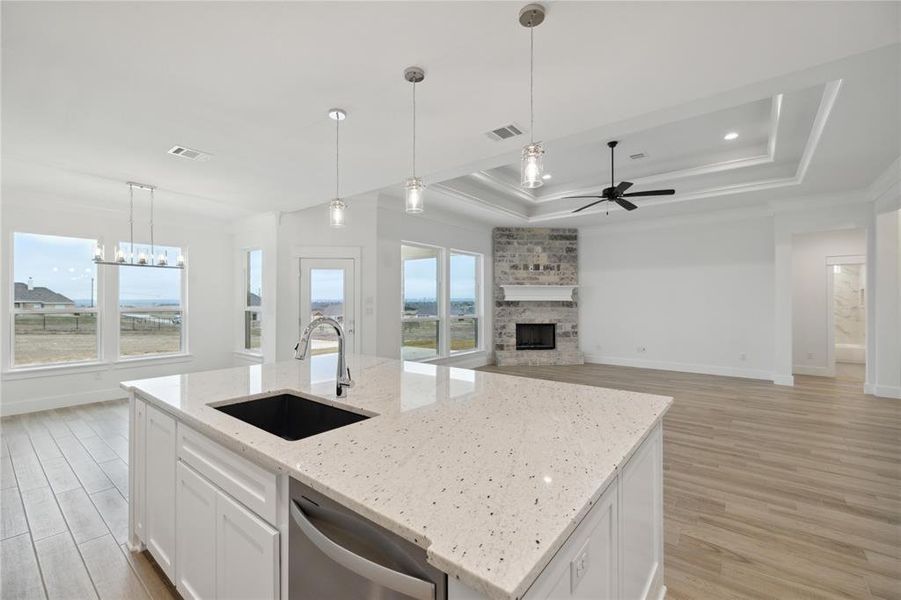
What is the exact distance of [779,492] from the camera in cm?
265

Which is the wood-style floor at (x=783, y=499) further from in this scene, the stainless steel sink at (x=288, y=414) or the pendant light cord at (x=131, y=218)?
the pendant light cord at (x=131, y=218)

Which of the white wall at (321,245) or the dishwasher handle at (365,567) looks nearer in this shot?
the dishwasher handle at (365,567)

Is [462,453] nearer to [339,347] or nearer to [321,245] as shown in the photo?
[339,347]

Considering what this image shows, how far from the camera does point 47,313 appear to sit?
4781 mm

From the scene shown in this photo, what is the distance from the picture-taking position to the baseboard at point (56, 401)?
14.6ft

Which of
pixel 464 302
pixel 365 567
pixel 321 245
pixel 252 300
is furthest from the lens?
pixel 464 302

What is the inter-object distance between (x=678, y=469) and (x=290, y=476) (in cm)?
300

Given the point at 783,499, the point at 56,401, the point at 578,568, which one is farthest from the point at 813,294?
the point at 56,401

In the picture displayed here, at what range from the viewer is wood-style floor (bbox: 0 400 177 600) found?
187 centimetres

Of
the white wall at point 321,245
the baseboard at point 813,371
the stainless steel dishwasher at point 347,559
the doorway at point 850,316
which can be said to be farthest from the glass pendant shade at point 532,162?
the doorway at point 850,316

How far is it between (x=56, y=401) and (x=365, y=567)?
19.8ft

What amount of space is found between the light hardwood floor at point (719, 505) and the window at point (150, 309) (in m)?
1.29

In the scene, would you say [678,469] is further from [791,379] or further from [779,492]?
[791,379]

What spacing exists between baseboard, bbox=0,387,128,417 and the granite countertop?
4180 mm
